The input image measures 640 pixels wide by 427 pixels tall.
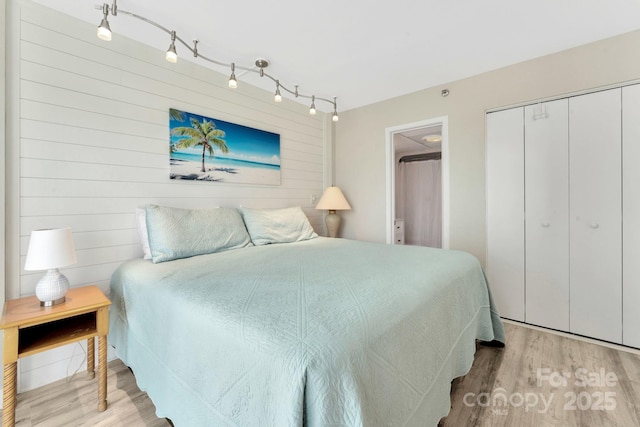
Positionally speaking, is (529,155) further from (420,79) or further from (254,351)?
(254,351)

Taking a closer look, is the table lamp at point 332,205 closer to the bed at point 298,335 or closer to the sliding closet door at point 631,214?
the bed at point 298,335

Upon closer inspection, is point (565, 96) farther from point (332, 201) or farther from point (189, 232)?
point (189, 232)

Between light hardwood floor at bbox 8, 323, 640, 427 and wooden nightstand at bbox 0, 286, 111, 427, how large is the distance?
0.57ft

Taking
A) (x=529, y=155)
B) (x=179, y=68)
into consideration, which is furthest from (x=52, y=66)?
(x=529, y=155)

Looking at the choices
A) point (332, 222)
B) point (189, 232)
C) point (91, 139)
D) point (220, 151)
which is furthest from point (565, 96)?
point (91, 139)

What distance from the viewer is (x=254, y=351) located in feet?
2.76

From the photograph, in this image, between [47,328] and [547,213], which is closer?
[47,328]

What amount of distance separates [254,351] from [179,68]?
2.49 m

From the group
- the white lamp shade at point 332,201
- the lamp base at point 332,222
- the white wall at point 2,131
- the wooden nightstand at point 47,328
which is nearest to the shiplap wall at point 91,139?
the white wall at point 2,131

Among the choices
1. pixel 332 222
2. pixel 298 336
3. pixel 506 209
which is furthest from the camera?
pixel 332 222

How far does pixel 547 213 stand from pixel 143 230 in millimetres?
3340

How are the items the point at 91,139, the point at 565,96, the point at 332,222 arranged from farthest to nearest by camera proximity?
the point at 332,222 → the point at 565,96 → the point at 91,139

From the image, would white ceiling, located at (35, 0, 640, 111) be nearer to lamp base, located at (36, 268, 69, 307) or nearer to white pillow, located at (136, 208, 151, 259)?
white pillow, located at (136, 208, 151, 259)

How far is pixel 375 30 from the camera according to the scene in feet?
6.85
